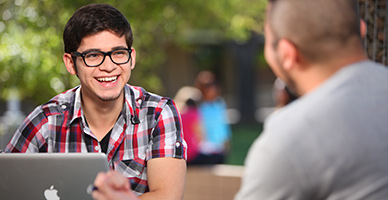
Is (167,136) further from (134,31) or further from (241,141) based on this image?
(241,141)

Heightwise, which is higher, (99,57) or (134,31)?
(99,57)

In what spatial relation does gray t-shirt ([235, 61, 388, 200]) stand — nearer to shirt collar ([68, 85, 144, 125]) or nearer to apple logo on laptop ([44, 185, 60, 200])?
apple logo on laptop ([44, 185, 60, 200])

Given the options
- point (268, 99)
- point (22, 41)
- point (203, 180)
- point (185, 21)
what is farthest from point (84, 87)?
point (268, 99)

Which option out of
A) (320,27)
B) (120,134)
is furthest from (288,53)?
(120,134)

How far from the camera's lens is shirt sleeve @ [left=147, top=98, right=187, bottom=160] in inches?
93.2

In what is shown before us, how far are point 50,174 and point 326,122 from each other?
3.15ft

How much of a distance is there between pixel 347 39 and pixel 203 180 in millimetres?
4732

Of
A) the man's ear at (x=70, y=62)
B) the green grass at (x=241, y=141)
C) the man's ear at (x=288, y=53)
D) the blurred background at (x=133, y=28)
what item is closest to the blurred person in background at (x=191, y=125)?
the blurred background at (x=133, y=28)

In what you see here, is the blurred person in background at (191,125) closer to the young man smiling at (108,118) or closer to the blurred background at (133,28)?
the blurred background at (133,28)

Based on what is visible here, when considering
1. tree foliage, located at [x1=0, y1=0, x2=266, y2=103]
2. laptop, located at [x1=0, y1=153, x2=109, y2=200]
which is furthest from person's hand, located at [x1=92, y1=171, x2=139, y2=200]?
tree foliage, located at [x1=0, y1=0, x2=266, y2=103]

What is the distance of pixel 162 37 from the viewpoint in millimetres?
9969

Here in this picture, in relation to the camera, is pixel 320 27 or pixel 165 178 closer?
pixel 320 27

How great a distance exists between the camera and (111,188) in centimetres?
155

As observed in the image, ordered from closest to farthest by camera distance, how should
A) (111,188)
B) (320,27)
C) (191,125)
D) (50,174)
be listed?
(320,27), (111,188), (50,174), (191,125)
